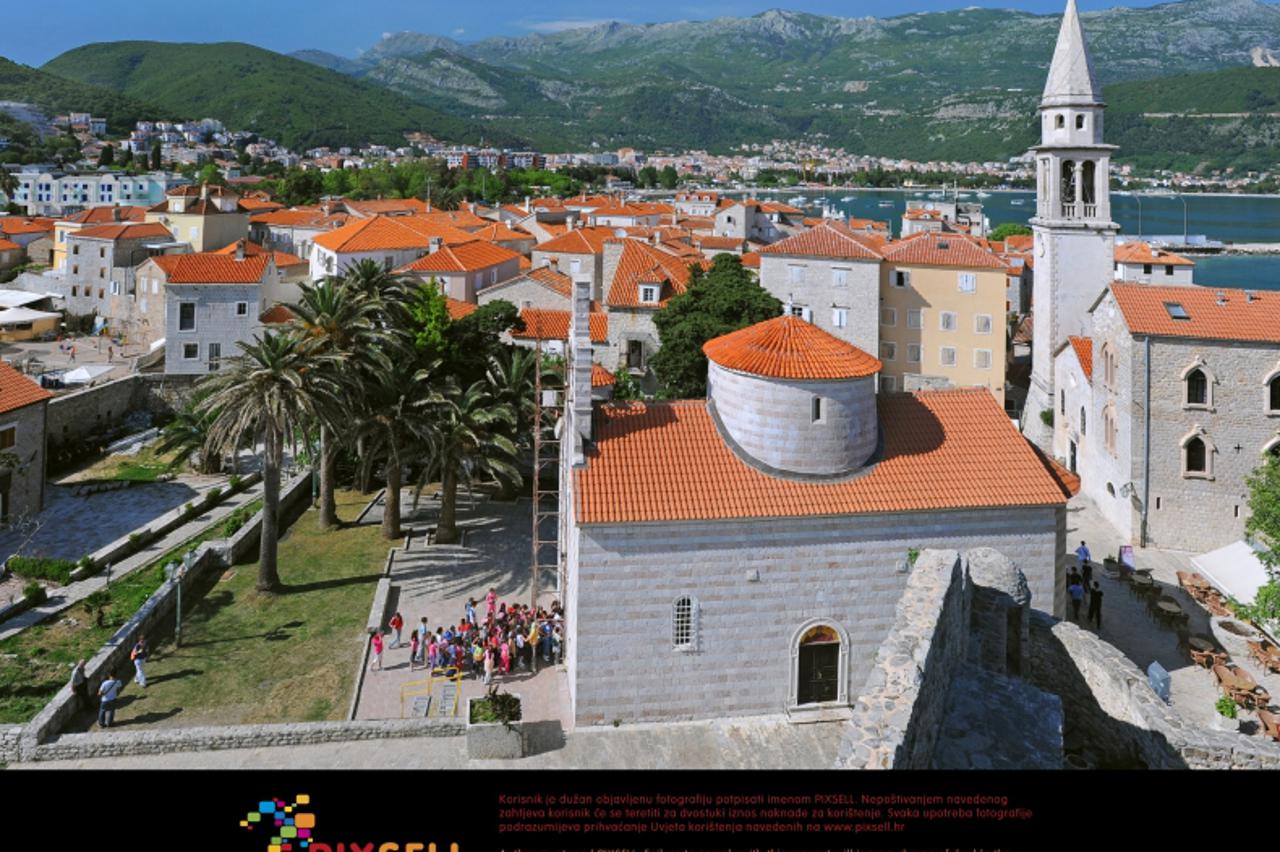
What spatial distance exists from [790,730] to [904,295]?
112 ft

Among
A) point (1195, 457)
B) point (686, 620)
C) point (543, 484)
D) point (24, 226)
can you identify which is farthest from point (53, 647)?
point (24, 226)

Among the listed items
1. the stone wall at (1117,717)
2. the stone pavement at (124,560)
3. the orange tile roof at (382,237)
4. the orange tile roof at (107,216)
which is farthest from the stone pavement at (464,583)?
the orange tile roof at (107,216)

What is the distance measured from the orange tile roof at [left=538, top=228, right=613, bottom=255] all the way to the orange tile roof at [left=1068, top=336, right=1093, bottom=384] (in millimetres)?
32646

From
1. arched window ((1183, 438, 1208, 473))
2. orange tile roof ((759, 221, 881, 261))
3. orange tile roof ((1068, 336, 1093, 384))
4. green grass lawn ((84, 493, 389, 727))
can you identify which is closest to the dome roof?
green grass lawn ((84, 493, 389, 727))

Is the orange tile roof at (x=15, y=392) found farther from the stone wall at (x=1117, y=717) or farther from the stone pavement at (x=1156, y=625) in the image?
the stone pavement at (x=1156, y=625)

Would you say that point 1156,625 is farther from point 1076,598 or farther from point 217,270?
point 217,270

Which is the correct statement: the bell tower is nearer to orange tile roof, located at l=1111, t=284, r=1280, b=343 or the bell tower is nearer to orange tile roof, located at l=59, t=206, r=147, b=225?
orange tile roof, located at l=1111, t=284, r=1280, b=343

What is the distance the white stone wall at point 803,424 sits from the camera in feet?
66.3

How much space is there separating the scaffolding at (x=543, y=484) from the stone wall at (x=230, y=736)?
615cm

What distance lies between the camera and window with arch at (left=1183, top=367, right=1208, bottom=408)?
97.9 feet

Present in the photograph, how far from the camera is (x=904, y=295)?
160 feet

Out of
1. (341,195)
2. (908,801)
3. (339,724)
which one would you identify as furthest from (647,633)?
(341,195)

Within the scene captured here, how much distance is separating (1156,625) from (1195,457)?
838cm

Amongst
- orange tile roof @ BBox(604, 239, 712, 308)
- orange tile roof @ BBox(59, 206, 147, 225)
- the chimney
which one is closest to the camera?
the chimney
